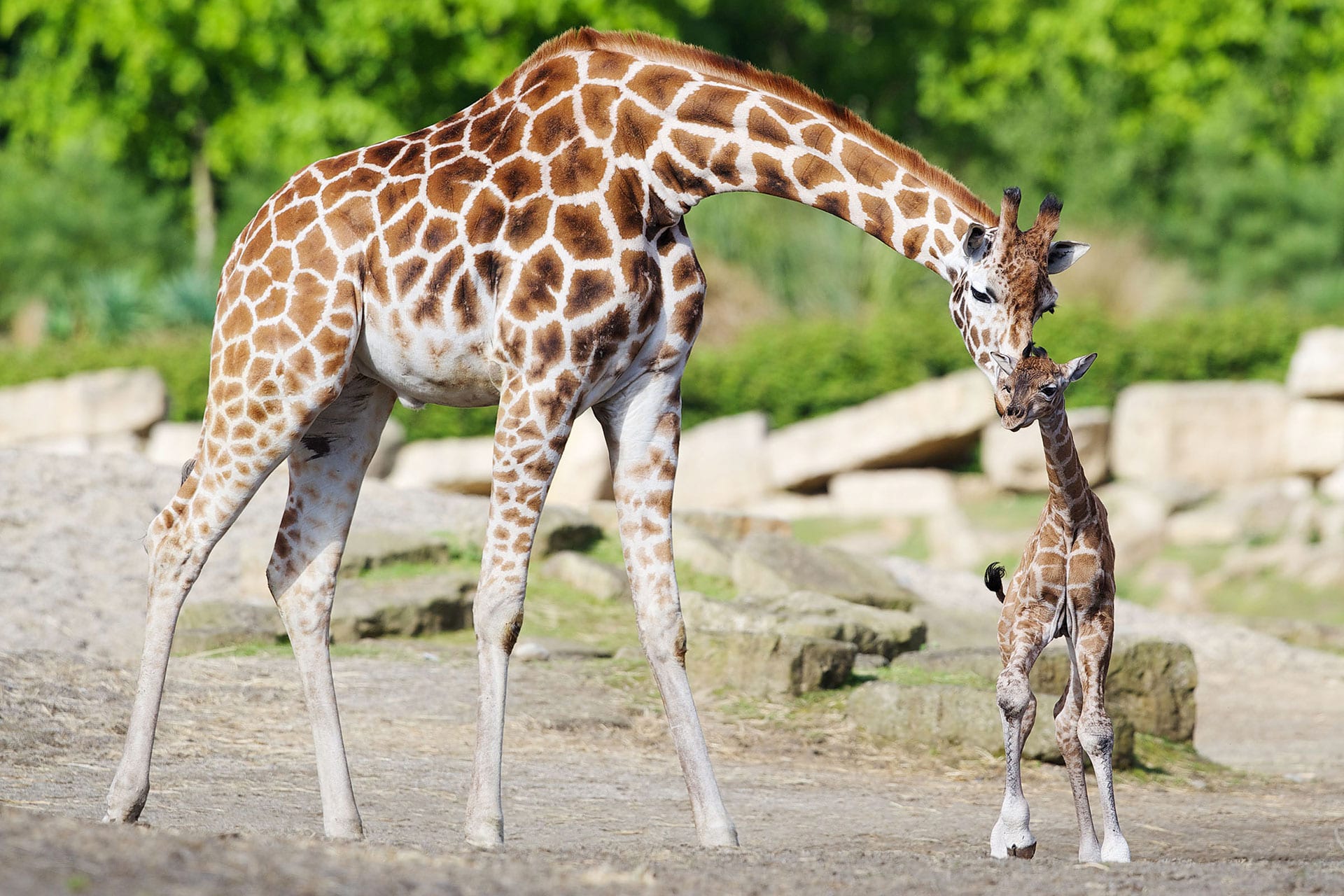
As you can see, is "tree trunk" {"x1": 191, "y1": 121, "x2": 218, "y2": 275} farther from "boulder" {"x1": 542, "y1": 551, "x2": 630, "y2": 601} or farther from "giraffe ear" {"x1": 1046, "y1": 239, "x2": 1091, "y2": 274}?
"giraffe ear" {"x1": 1046, "y1": 239, "x2": 1091, "y2": 274}

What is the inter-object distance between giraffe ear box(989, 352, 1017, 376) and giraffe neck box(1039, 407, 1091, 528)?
1.92ft

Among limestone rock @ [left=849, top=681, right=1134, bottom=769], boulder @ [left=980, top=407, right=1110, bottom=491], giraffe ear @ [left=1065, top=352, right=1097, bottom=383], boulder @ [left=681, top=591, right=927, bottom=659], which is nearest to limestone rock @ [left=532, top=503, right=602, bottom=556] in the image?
boulder @ [left=681, top=591, right=927, bottom=659]

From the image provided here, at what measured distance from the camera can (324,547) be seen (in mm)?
5020

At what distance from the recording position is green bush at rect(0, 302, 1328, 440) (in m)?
18.4

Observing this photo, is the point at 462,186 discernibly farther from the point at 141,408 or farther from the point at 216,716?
the point at 141,408

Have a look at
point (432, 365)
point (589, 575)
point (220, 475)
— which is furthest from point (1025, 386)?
point (589, 575)

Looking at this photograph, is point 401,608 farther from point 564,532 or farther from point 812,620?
point 812,620

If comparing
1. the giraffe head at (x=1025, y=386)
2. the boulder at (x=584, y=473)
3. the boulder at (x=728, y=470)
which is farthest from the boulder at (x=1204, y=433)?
the giraffe head at (x=1025, y=386)

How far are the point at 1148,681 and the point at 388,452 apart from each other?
38.1 feet

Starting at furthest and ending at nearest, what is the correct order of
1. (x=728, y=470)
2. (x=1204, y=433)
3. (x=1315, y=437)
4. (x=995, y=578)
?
(x=728, y=470)
(x=1204, y=433)
(x=1315, y=437)
(x=995, y=578)

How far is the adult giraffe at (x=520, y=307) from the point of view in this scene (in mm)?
4586

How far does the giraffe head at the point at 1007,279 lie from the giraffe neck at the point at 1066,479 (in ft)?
2.07

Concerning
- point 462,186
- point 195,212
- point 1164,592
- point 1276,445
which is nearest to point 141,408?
point 195,212

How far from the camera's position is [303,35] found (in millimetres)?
22938
